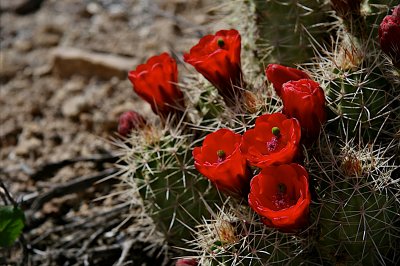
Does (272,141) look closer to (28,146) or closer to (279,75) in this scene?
(279,75)

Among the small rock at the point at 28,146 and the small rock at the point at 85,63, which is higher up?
the small rock at the point at 85,63

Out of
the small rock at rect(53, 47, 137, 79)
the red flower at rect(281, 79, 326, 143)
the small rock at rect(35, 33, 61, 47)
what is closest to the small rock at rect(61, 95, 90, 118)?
the small rock at rect(53, 47, 137, 79)

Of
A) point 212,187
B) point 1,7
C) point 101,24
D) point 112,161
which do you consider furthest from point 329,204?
point 1,7

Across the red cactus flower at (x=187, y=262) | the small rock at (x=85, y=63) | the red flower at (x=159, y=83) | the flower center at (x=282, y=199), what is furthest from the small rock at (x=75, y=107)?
the flower center at (x=282, y=199)

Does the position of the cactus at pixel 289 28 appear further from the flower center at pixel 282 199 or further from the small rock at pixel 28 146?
the small rock at pixel 28 146

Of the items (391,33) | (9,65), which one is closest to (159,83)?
(391,33)

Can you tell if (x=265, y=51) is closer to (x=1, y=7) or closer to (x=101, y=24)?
(x=101, y=24)
